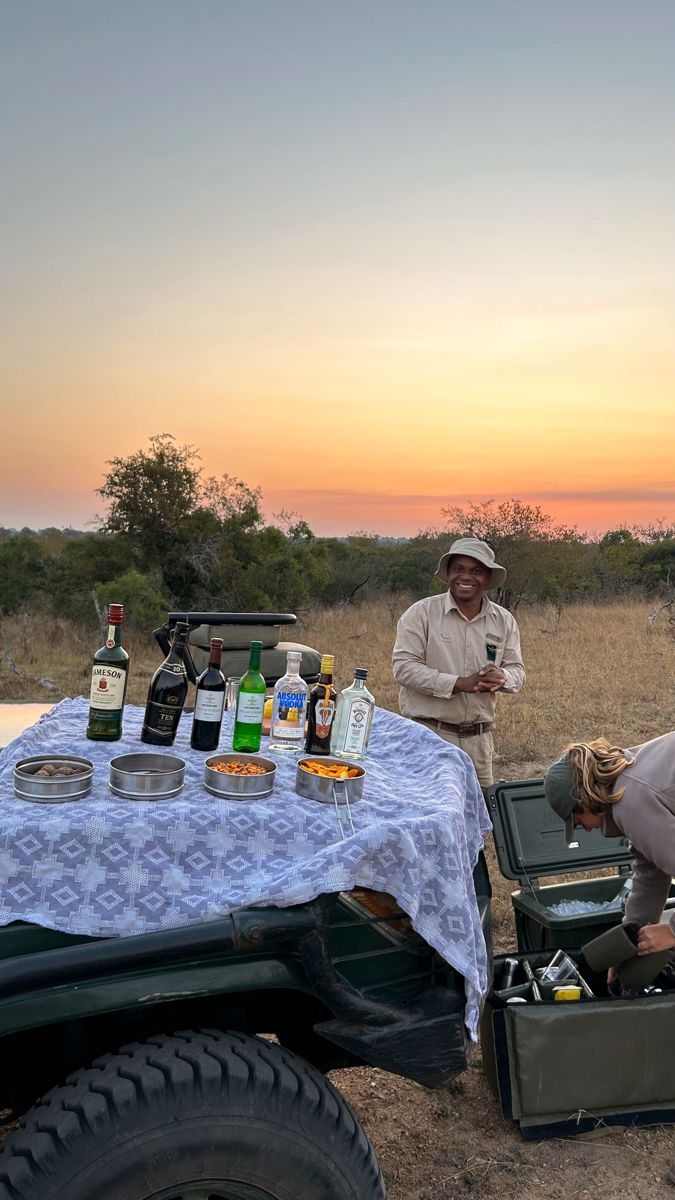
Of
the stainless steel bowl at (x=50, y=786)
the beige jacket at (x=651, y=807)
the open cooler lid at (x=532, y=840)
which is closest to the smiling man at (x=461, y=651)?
the open cooler lid at (x=532, y=840)

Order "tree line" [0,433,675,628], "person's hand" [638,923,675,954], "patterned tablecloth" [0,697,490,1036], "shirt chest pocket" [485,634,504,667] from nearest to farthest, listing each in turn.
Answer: "patterned tablecloth" [0,697,490,1036] → "person's hand" [638,923,675,954] → "shirt chest pocket" [485,634,504,667] → "tree line" [0,433,675,628]

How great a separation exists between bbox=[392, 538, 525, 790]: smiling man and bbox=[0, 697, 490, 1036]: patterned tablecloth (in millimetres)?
2131

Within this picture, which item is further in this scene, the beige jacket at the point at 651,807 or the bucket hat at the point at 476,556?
the bucket hat at the point at 476,556

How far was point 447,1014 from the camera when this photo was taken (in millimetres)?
1923

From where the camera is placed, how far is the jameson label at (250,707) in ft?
8.19

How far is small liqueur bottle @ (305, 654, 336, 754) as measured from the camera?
2561mm

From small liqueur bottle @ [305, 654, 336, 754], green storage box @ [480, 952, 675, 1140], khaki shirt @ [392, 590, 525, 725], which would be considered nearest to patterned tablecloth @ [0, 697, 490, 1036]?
small liqueur bottle @ [305, 654, 336, 754]

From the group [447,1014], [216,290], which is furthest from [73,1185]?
[216,290]

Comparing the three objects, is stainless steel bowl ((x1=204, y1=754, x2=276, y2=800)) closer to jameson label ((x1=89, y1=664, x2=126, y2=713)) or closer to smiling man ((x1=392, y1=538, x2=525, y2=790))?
jameson label ((x1=89, y1=664, x2=126, y2=713))

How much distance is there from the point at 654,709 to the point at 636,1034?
7.25 metres

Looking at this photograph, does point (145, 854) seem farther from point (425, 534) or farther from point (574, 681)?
point (425, 534)

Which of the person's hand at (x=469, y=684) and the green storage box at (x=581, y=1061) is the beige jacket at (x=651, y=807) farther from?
the person's hand at (x=469, y=684)

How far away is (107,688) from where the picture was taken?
246 centimetres

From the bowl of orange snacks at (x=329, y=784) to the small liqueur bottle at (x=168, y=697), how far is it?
492 millimetres
